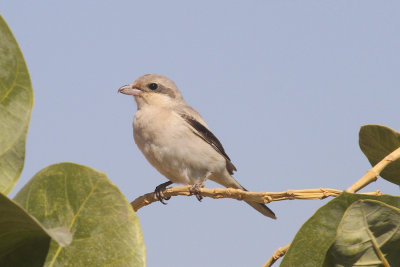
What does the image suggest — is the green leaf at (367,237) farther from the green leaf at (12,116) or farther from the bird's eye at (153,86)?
the bird's eye at (153,86)

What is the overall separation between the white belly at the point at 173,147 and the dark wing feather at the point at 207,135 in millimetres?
99

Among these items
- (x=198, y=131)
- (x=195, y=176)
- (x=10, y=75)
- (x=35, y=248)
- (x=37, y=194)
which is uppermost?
(x=10, y=75)

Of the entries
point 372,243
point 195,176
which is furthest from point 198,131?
point 372,243

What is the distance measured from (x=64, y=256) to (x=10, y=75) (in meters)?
0.43

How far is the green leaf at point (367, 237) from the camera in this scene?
1.31 metres

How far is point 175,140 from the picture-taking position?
21.6 ft

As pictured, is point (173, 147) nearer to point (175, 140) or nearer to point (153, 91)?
point (175, 140)

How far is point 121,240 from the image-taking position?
1.20 m

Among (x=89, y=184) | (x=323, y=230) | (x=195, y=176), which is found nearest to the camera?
(x=89, y=184)

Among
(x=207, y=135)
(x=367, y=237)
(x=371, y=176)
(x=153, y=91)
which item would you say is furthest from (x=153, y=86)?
(x=367, y=237)

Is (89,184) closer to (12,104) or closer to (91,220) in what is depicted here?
(91,220)

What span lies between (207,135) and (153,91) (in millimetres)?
1036

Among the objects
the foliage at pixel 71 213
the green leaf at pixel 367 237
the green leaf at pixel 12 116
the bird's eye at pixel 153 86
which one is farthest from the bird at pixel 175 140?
the green leaf at pixel 12 116

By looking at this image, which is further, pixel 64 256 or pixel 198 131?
pixel 198 131
